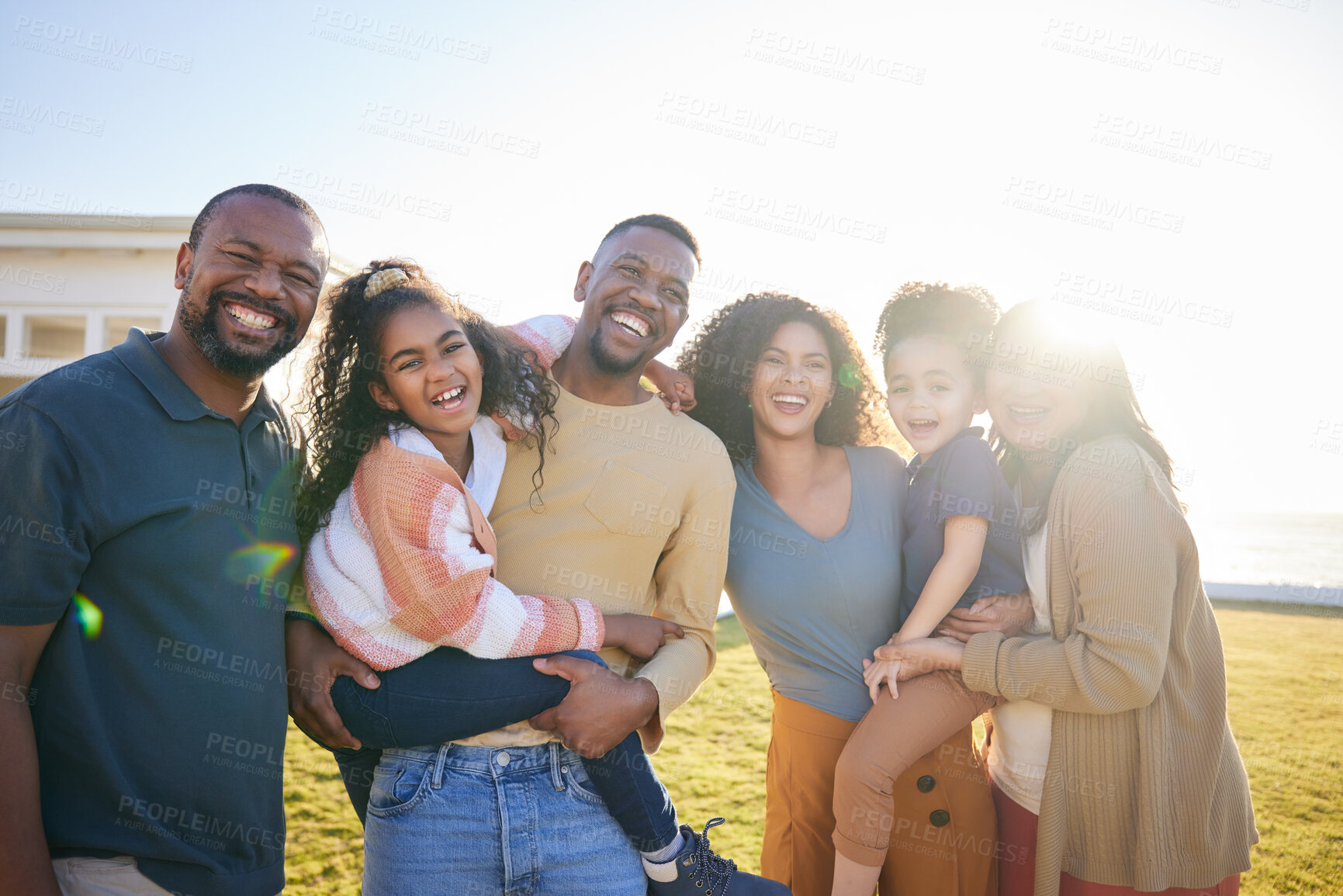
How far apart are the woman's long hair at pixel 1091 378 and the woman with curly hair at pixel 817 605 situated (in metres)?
0.69

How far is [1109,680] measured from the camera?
2.35 metres

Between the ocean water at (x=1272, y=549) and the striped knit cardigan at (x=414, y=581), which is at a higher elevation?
the striped knit cardigan at (x=414, y=581)

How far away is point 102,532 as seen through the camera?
1.71 metres

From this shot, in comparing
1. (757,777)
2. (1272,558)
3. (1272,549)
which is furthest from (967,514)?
(1272,549)

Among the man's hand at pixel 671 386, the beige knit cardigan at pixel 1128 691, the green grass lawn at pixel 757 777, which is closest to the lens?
the beige knit cardigan at pixel 1128 691

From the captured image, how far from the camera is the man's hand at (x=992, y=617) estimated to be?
272 centimetres

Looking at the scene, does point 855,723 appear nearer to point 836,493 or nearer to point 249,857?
point 836,493

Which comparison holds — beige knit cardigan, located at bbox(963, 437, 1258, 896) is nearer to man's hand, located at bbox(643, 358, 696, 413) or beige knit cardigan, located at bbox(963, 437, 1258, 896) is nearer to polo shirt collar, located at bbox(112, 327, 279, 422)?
man's hand, located at bbox(643, 358, 696, 413)

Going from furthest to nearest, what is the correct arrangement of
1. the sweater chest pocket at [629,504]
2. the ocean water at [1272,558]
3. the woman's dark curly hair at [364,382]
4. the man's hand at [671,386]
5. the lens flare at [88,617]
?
the ocean water at [1272,558], the man's hand at [671,386], the sweater chest pocket at [629,504], the woman's dark curly hair at [364,382], the lens flare at [88,617]

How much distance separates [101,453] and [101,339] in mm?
8924

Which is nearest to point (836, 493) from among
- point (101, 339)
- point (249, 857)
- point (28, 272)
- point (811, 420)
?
point (811, 420)

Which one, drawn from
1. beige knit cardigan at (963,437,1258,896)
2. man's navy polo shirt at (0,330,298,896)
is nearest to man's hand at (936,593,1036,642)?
beige knit cardigan at (963,437,1258,896)

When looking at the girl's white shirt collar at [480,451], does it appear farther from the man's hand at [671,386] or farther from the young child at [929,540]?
the young child at [929,540]

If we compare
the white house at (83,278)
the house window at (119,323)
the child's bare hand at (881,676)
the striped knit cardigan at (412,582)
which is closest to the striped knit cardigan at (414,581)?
the striped knit cardigan at (412,582)
